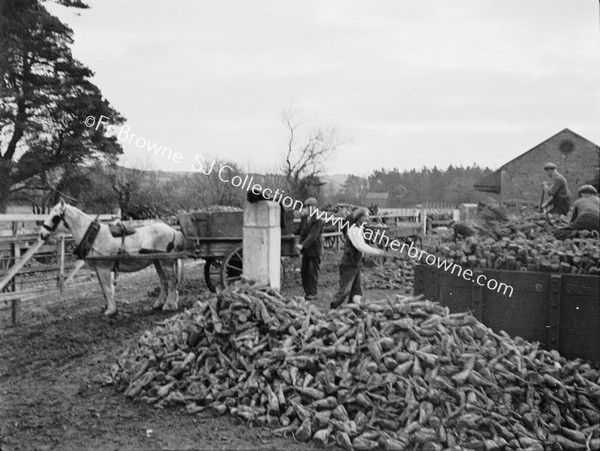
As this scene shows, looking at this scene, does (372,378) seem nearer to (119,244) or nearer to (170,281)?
(170,281)

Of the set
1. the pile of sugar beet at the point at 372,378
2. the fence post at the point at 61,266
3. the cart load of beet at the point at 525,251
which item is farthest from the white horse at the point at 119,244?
the cart load of beet at the point at 525,251

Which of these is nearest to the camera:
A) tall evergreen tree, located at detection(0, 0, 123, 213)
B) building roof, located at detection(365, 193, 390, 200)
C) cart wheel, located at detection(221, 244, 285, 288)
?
tall evergreen tree, located at detection(0, 0, 123, 213)

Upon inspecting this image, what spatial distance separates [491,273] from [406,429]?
2.20 meters

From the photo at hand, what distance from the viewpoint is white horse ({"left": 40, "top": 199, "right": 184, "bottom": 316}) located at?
8875 millimetres

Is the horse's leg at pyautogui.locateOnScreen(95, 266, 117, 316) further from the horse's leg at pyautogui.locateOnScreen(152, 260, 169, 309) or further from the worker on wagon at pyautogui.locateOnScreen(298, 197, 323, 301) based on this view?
the worker on wagon at pyautogui.locateOnScreen(298, 197, 323, 301)

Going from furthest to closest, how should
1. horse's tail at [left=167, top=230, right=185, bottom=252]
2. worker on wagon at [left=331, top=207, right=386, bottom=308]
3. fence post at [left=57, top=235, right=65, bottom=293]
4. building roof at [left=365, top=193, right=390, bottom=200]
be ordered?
building roof at [left=365, top=193, right=390, bottom=200], horse's tail at [left=167, top=230, right=185, bottom=252], fence post at [left=57, top=235, right=65, bottom=293], worker on wagon at [left=331, top=207, right=386, bottom=308]

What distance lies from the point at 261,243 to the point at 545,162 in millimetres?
29021

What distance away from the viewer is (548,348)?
529 cm

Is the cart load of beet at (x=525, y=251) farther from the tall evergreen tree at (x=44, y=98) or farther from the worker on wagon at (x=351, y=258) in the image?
the tall evergreen tree at (x=44, y=98)

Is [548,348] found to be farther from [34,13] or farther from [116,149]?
[116,149]

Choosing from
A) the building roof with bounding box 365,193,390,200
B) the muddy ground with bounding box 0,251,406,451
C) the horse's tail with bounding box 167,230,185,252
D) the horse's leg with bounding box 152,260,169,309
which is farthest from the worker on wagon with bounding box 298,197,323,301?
the building roof with bounding box 365,193,390,200

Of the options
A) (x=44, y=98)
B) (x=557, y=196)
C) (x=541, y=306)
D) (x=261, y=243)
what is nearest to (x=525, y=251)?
(x=541, y=306)

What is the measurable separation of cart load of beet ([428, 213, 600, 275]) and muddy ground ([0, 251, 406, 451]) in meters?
3.06

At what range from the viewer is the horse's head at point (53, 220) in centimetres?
867
